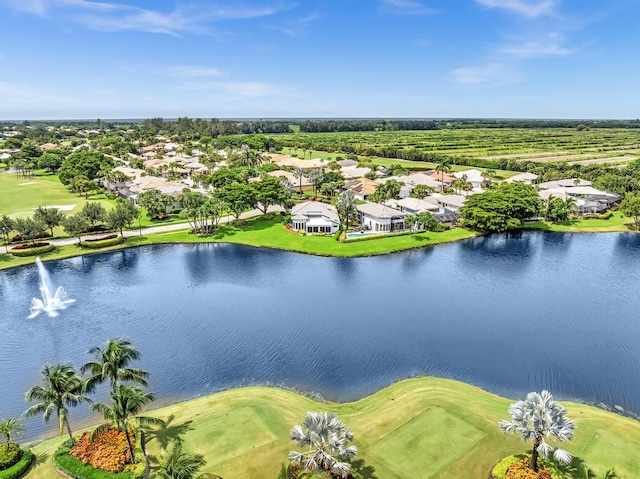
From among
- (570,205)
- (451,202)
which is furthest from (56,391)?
(570,205)

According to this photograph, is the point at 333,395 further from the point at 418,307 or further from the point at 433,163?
the point at 433,163

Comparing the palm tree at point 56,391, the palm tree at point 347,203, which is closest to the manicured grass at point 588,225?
the palm tree at point 347,203

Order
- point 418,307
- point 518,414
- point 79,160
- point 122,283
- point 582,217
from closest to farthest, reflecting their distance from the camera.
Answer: point 518,414
point 418,307
point 122,283
point 582,217
point 79,160

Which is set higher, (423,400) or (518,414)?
(518,414)

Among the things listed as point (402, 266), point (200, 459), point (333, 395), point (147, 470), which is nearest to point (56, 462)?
point (147, 470)

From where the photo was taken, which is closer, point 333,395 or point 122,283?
point 333,395

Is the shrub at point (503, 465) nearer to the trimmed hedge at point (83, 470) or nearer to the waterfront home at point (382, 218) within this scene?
the trimmed hedge at point (83, 470)

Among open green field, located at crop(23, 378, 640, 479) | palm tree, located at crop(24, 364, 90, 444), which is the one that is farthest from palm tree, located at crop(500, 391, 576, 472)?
palm tree, located at crop(24, 364, 90, 444)

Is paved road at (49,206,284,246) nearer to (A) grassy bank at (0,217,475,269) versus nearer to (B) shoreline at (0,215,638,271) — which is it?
(B) shoreline at (0,215,638,271)
